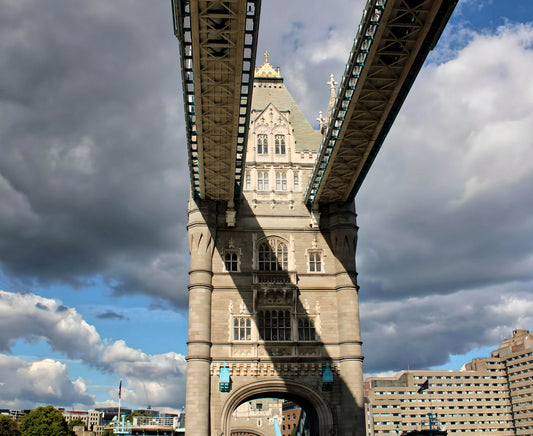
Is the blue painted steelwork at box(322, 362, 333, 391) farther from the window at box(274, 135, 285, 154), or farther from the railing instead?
the window at box(274, 135, 285, 154)

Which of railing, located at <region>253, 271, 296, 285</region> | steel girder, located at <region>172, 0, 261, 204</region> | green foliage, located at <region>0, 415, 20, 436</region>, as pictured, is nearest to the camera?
steel girder, located at <region>172, 0, 261, 204</region>

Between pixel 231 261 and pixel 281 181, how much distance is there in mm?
8985

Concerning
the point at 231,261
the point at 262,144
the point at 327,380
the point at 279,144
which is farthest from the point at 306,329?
the point at 262,144

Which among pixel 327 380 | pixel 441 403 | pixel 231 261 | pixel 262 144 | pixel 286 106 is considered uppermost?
pixel 286 106

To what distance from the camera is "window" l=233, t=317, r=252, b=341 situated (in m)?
47.8

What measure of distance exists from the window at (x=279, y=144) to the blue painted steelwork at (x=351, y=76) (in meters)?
6.81

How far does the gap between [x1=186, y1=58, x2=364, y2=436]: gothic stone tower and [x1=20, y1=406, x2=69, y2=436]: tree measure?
5829 centimetres

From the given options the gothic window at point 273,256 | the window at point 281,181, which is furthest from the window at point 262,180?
the gothic window at point 273,256

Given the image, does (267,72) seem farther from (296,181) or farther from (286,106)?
(296,181)

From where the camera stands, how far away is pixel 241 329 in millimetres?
48094

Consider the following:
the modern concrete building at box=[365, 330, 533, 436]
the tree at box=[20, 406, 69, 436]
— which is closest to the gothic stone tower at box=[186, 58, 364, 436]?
the tree at box=[20, 406, 69, 436]

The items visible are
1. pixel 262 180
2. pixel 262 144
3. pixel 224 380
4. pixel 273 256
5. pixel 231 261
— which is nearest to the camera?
pixel 224 380

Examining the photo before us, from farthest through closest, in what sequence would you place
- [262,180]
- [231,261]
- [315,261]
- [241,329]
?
1. [262,180]
2. [315,261]
3. [231,261]
4. [241,329]

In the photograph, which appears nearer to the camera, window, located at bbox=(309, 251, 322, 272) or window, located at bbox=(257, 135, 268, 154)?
window, located at bbox=(309, 251, 322, 272)
